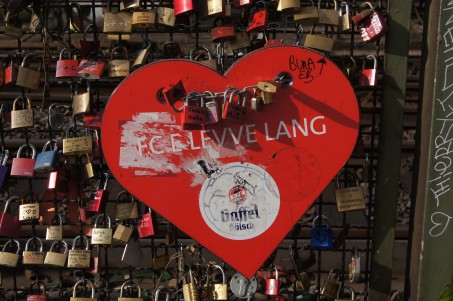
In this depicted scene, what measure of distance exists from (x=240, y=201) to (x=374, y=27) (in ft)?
3.56

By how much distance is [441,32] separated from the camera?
3.29m

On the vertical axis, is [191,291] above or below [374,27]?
below

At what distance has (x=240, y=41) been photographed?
3.38 metres

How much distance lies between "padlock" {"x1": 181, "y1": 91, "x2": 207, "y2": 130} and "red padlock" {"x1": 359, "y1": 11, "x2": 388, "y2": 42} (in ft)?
3.01

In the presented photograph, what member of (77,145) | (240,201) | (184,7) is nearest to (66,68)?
(77,145)

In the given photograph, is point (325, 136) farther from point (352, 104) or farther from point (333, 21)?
point (333, 21)

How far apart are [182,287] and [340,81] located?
1.37 meters

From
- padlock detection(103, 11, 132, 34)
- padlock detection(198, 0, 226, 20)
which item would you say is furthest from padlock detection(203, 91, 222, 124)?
padlock detection(103, 11, 132, 34)

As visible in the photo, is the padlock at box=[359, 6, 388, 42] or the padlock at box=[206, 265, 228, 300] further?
the padlock at box=[206, 265, 228, 300]

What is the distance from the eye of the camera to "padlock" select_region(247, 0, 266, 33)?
3264 mm

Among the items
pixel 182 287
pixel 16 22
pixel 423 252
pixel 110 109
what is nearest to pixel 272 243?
pixel 182 287

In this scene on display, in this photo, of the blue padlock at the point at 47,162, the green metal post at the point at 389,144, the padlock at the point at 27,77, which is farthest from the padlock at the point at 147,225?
the green metal post at the point at 389,144

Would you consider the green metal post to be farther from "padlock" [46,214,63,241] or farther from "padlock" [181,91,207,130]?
"padlock" [46,214,63,241]

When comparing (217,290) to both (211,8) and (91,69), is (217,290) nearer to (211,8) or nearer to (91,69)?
(91,69)
